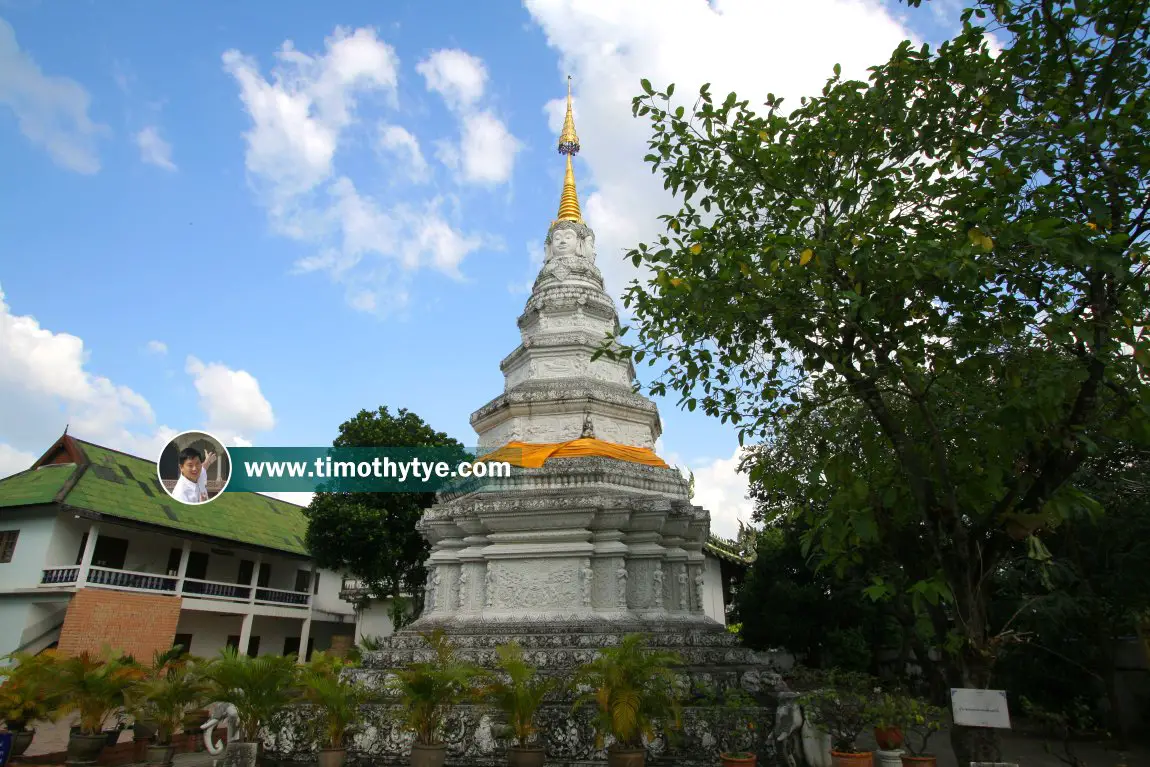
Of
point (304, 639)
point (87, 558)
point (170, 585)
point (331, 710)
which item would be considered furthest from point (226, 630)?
point (331, 710)

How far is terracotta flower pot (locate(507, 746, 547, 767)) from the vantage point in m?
8.80

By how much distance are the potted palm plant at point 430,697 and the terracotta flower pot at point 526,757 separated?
0.93 m

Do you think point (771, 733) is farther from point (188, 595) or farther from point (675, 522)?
point (188, 595)

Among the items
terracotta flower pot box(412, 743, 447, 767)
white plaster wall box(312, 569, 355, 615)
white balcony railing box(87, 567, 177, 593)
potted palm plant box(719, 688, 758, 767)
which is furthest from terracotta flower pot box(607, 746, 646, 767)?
white plaster wall box(312, 569, 355, 615)

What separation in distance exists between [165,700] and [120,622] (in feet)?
43.6

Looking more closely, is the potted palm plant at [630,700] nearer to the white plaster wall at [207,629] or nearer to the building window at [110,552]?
the building window at [110,552]

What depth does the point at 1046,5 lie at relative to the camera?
651cm

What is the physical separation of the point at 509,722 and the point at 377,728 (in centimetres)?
228

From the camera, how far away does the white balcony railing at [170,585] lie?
21672 mm

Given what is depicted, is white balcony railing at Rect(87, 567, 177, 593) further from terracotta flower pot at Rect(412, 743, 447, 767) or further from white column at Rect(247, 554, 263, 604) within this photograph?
terracotta flower pot at Rect(412, 743, 447, 767)

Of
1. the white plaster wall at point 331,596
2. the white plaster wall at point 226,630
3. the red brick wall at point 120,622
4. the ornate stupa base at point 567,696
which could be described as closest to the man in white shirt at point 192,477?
the red brick wall at point 120,622

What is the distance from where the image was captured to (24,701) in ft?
38.9

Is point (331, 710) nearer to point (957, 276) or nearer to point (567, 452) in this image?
point (567, 452)

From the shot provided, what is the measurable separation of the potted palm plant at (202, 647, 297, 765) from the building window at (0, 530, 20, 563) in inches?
702
